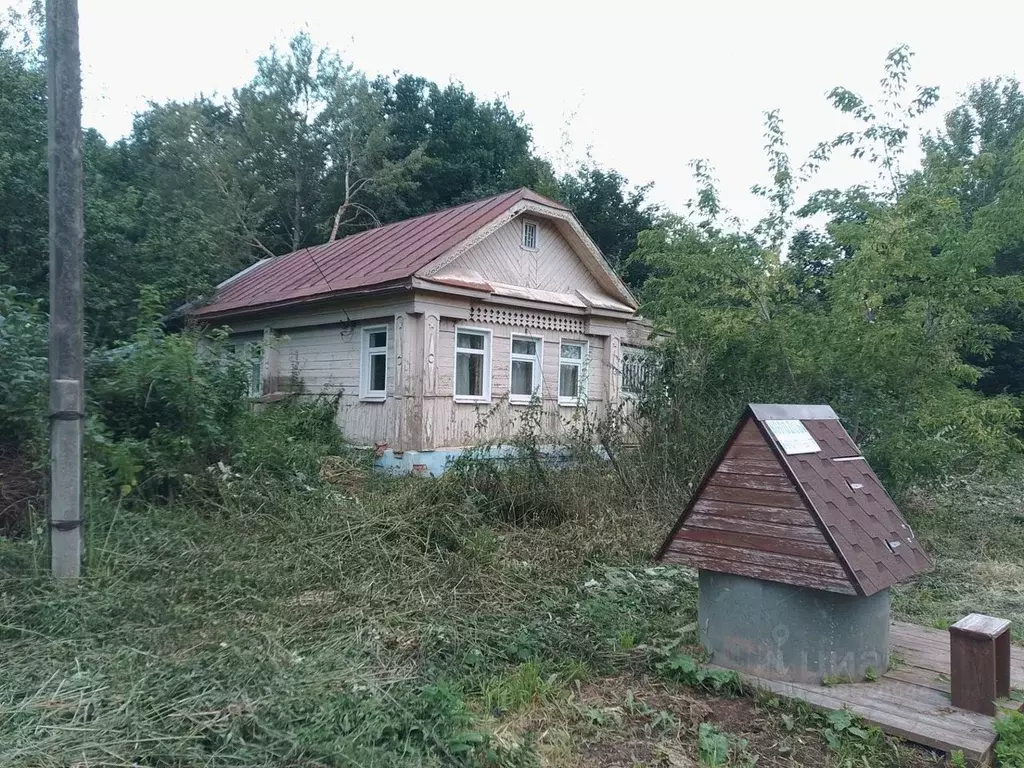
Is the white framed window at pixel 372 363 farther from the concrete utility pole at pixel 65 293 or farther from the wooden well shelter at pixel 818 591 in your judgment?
the wooden well shelter at pixel 818 591

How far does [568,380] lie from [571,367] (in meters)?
0.27

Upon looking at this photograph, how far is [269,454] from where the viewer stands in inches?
335

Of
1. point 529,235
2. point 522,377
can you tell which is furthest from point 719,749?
point 529,235

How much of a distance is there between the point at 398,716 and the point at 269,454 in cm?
528

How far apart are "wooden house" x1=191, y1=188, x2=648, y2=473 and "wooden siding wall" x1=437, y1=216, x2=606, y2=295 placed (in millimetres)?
30

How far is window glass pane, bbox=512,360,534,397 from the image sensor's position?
46.0ft

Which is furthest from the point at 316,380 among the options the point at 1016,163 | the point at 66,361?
the point at 1016,163

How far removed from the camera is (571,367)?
15195 mm

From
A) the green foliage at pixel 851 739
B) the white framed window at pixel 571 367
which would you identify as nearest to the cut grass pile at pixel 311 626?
the green foliage at pixel 851 739

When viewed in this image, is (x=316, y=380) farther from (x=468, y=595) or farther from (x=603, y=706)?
(x=603, y=706)

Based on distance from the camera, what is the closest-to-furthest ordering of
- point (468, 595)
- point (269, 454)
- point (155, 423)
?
point (468, 595)
point (155, 423)
point (269, 454)

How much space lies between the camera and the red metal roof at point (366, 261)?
12539mm

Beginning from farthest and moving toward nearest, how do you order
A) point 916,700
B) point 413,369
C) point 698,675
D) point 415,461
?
point 413,369 < point 415,461 < point 698,675 < point 916,700

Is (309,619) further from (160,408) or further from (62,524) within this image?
(160,408)
